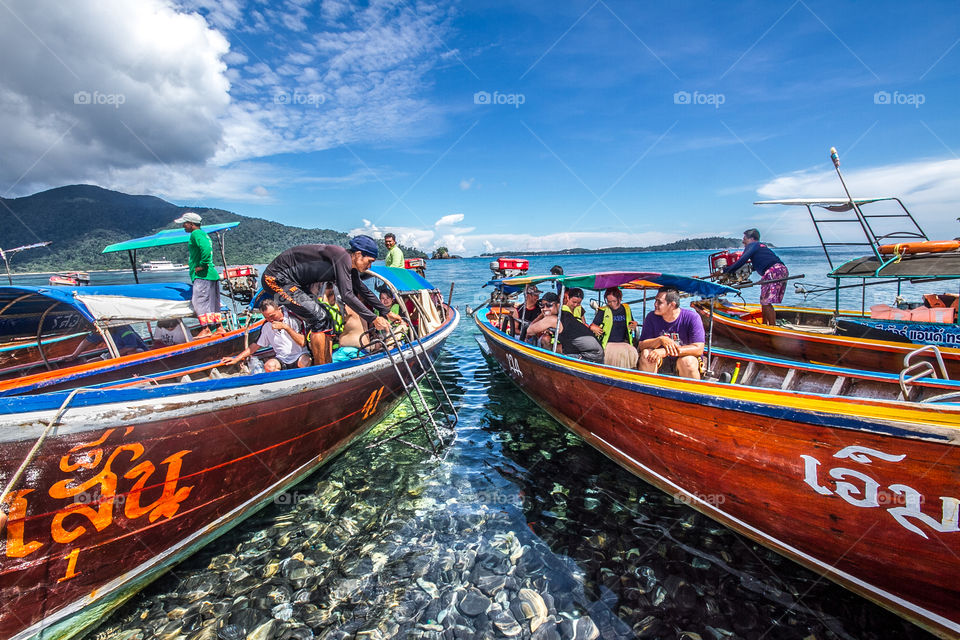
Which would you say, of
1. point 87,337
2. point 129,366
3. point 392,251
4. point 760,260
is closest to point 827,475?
point 760,260

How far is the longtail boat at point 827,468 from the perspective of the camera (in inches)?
99.7

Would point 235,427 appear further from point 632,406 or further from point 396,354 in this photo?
point 632,406

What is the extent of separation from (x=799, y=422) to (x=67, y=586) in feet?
18.1

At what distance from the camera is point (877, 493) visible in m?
2.70

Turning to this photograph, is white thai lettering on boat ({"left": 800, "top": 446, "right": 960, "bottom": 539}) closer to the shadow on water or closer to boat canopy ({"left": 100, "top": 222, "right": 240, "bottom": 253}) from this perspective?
the shadow on water

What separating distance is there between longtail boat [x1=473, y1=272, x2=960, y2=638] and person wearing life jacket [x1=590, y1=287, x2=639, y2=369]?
4.64 ft

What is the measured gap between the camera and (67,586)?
277cm

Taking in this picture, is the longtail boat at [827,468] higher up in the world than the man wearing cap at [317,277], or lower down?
lower down

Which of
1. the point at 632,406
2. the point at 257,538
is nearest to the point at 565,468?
the point at 632,406

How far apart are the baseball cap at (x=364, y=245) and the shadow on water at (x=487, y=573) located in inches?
122

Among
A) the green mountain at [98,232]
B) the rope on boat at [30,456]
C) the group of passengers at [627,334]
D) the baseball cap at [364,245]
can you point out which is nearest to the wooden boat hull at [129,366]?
the baseball cap at [364,245]

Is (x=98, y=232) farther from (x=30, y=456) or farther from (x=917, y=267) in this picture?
(x=917, y=267)

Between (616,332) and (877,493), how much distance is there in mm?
3798

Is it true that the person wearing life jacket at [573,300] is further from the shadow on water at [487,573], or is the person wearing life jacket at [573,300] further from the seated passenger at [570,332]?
the shadow on water at [487,573]
